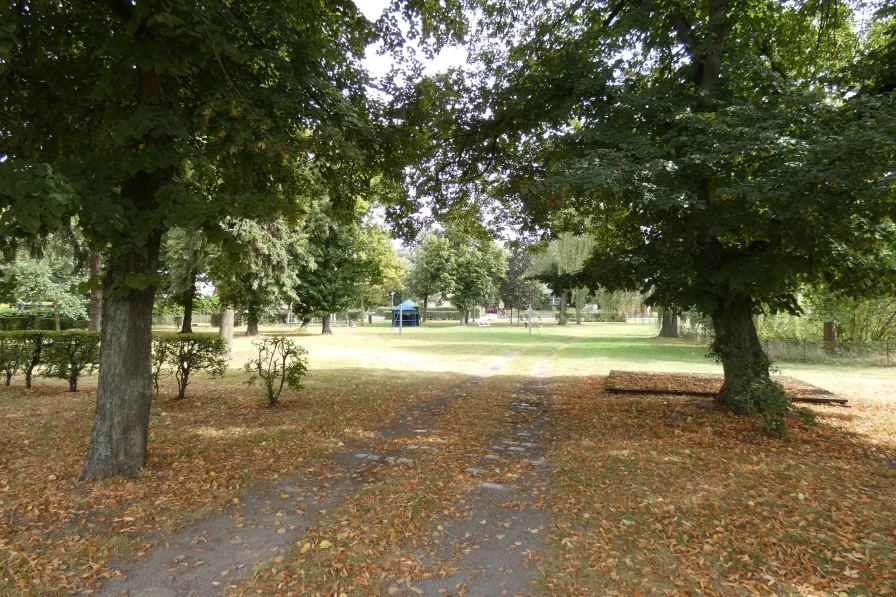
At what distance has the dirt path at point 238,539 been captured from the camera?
322 cm

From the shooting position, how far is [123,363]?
4.98 m

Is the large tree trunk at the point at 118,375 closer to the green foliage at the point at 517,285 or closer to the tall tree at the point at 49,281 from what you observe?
the tall tree at the point at 49,281

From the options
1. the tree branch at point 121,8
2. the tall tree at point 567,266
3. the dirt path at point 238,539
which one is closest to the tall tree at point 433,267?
the tall tree at point 567,266

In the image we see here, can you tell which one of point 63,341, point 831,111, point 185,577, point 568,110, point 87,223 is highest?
point 568,110

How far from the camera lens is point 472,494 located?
16.0ft

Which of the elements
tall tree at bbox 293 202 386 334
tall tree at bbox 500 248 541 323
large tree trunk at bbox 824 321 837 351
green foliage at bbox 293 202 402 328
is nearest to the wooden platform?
large tree trunk at bbox 824 321 837 351

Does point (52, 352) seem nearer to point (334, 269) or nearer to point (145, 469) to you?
point (145, 469)

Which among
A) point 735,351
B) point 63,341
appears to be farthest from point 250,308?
point 735,351

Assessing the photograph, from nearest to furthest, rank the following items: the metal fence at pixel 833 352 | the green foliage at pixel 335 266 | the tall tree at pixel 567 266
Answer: the tall tree at pixel 567 266 < the metal fence at pixel 833 352 < the green foliage at pixel 335 266

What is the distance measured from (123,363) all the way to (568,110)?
7859 millimetres

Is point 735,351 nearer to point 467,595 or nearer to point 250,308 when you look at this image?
point 467,595

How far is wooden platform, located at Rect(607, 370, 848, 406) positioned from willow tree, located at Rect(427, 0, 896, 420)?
172 centimetres

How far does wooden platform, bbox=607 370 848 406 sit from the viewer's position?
9.68 meters

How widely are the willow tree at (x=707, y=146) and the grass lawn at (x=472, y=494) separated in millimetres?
1902
